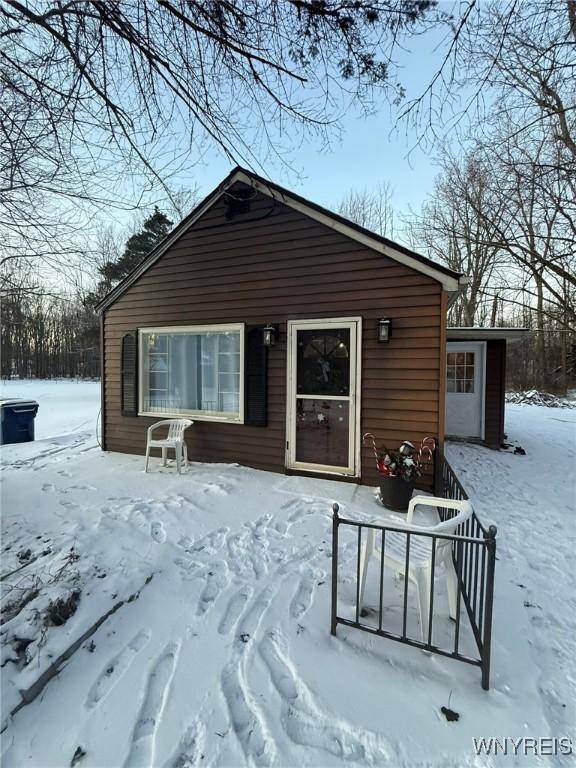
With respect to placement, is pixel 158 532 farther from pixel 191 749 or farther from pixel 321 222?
pixel 321 222

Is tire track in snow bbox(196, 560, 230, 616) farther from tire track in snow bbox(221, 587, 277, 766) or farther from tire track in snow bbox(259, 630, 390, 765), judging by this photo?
tire track in snow bbox(259, 630, 390, 765)

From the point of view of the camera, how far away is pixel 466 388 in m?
7.83

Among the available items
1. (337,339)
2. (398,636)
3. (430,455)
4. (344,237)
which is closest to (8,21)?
(344,237)

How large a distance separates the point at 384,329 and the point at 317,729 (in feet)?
11.6

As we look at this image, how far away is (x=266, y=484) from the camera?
14.7 ft

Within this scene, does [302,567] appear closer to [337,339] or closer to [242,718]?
[242,718]

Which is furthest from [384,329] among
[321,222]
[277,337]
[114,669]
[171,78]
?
[114,669]

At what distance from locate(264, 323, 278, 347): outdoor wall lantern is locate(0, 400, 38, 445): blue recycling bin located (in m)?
5.36

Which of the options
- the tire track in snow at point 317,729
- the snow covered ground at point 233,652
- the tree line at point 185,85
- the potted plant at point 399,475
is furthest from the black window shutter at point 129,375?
the tire track in snow at point 317,729

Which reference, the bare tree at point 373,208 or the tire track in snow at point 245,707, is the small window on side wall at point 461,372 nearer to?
the tire track in snow at point 245,707

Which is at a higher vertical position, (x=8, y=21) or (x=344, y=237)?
(x=8, y=21)

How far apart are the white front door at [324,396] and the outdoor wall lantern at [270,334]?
0.67 feet

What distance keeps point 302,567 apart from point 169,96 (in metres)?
3.82

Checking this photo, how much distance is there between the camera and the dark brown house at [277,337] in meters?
4.20
